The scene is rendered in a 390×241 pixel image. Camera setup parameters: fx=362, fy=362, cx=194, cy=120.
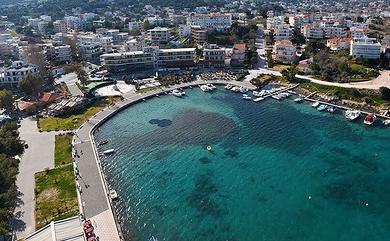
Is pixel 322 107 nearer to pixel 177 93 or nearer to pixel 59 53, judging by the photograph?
pixel 177 93

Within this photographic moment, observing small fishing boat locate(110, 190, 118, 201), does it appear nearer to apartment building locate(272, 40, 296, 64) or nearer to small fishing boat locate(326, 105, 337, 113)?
small fishing boat locate(326, 105, 337, 113)

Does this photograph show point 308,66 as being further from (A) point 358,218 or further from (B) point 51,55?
(B) point 51,55

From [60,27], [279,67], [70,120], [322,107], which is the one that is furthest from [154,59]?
[60,27]

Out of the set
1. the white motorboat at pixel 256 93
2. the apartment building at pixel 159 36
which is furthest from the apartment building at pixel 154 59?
the apartment building at pixel 159 36

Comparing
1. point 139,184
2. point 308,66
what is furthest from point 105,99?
point 308,66

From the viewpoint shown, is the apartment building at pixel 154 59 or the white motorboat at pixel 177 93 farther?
the apartment building at pixel 154 59

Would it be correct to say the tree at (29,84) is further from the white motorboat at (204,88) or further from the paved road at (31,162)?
the white motorboat at (204,88)
